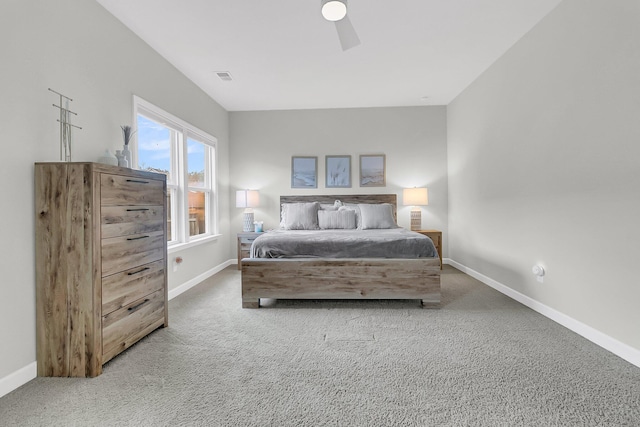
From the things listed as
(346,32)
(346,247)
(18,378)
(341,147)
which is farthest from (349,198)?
(18,378)

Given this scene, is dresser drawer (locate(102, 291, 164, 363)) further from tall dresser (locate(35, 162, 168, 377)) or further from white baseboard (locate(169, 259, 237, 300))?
white baseboard (locate(169, 259, 237, 300))

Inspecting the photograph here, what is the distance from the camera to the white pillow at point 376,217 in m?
4.20

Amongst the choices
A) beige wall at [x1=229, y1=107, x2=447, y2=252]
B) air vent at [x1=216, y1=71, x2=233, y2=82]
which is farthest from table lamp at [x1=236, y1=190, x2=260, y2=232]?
air vent at [x1=216, y1=71, x2=233, y2=82]

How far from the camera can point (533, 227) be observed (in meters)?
2.90

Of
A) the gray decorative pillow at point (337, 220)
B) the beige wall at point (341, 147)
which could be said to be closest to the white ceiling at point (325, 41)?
the beige wall at point (341, 147)

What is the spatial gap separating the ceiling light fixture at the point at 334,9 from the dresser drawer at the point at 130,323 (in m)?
2.45

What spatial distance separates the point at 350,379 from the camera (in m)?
1.79

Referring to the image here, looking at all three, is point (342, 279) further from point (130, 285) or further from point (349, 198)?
point (349, 198)

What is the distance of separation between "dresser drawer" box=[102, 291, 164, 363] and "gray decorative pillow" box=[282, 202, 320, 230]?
2.10 meters

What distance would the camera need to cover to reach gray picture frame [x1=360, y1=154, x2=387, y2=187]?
16.7 ft

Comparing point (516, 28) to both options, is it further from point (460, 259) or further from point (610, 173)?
point (460, 259)

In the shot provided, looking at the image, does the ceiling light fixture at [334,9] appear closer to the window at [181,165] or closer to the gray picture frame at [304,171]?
the window at [181,165]

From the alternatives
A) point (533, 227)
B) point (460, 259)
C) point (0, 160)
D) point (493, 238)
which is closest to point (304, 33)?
point (0, 160)

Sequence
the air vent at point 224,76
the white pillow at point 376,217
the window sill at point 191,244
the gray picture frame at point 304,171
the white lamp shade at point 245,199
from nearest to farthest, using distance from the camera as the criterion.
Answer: the window sill at point 191,244
the air vent at point 224,76
the white pillow at point 376,217
the white lamp shade at point 245,199
the gray picture frame at point 304,171
